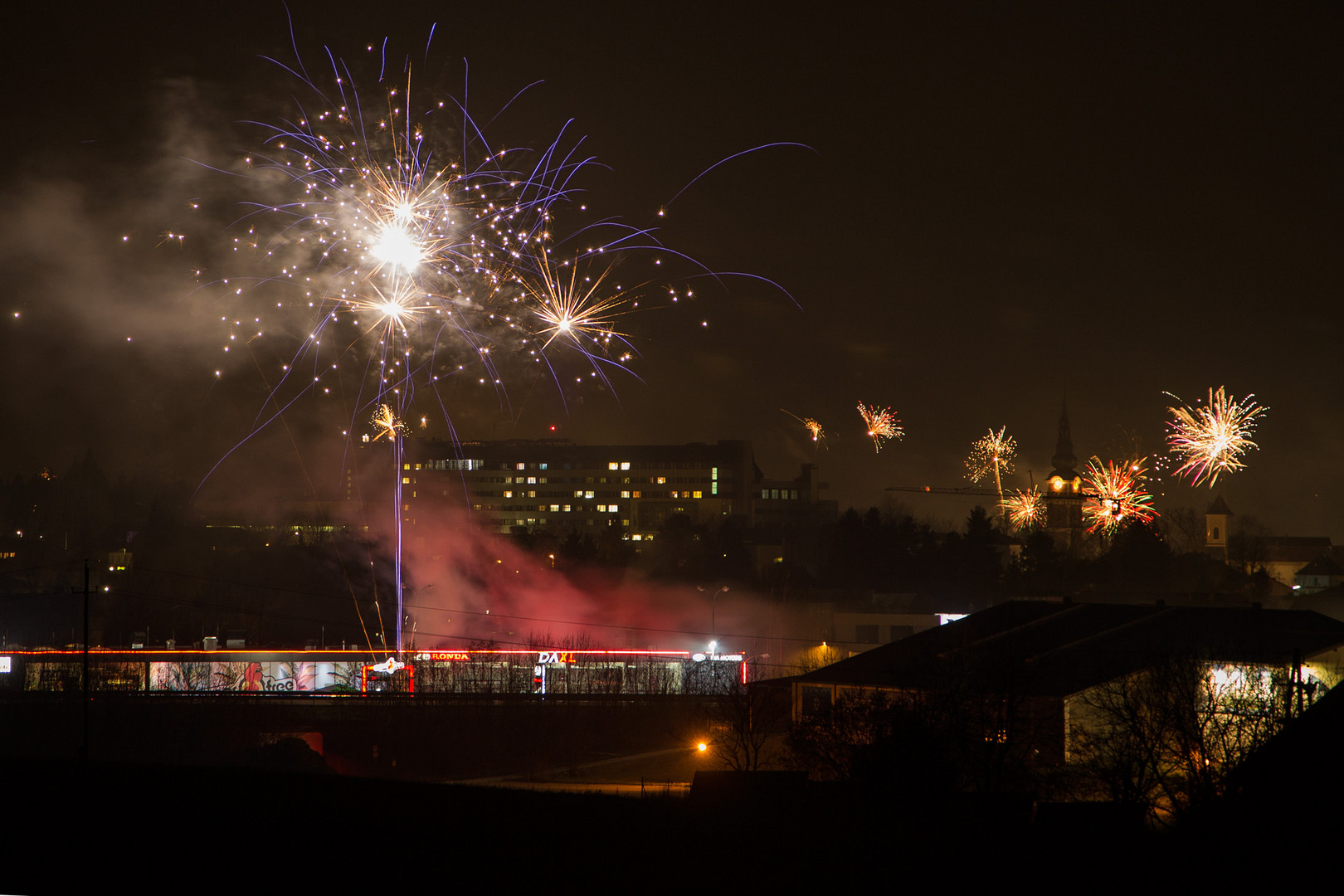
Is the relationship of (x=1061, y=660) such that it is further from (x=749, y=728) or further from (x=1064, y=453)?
(x=1064, y=453)

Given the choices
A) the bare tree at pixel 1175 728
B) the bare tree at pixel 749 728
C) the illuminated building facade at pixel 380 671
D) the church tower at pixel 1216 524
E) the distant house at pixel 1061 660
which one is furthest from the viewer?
the church tower at pixel 1216 524

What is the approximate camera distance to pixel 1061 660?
103 ft

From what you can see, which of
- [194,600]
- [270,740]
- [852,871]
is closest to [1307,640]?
[852,871]

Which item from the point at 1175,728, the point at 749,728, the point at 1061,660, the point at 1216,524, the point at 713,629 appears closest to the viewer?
the point at 1175,728

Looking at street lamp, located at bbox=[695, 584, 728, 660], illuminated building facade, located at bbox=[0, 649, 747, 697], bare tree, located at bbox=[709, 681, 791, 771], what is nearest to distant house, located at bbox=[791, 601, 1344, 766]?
bare tree, located at bbox=[709, 681, 791, 771]

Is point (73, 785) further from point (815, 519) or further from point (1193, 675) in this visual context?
point (815, 519)

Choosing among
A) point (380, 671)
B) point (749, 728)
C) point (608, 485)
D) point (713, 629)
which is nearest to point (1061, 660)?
point (749, 728)

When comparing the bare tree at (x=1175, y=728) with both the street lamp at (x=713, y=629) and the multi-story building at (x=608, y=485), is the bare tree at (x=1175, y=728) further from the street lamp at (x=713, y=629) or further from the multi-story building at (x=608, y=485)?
the multi-story building at (x=608, y=485)

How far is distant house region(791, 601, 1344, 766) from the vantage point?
26.3 metres

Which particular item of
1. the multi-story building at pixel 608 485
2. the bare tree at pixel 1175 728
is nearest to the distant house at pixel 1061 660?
the bare tree at pixel 1175 728

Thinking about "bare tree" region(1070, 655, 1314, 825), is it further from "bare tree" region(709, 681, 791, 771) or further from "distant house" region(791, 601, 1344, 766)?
"bare tree" region(709, 681, 791, 771)

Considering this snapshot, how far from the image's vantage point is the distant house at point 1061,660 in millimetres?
26312

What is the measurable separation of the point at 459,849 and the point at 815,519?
309ft

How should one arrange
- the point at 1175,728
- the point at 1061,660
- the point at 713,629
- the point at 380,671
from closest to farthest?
1. the point at 1175,728
2. the point at 1061,660
3. the point at 380,671
4. the point at 713,629
